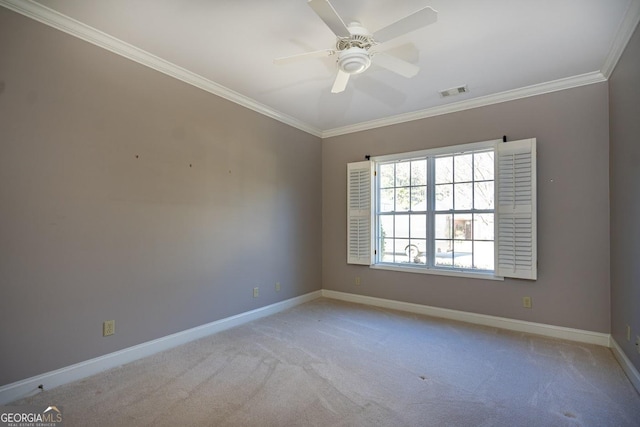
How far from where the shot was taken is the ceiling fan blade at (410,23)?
1800mm

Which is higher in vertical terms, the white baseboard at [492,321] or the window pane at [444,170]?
the window pane at [444,170]

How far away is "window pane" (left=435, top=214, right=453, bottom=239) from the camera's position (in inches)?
161

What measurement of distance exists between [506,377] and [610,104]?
109 inches

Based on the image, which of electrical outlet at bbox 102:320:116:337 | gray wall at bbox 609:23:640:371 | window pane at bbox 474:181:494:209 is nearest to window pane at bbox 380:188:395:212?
window pane at bbox 474:181:494:209

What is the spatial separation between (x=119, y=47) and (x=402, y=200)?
3624 millimetres

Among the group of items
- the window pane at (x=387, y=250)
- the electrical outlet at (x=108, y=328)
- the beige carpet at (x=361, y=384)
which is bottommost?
the beige carpet at (x=361, y=384)

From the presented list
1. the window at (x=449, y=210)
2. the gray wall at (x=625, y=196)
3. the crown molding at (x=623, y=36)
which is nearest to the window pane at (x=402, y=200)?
the window at (x=449, y=210)

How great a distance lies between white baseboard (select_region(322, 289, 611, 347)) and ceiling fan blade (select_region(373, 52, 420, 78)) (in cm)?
292

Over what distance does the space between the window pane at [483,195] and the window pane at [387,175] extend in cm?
115

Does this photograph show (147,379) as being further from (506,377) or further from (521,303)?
(521,303)

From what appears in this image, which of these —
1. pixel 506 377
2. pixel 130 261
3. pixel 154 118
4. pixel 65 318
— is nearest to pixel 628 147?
pixel 506 377

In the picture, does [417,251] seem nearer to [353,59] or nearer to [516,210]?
[516,210]

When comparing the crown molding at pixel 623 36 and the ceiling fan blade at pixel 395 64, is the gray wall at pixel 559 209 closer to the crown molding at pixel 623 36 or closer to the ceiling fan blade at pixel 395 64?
the crown molding at pixel 623 36

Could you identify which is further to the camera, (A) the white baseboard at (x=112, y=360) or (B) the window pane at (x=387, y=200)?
(B) the window pane at (x=387, y=200)
